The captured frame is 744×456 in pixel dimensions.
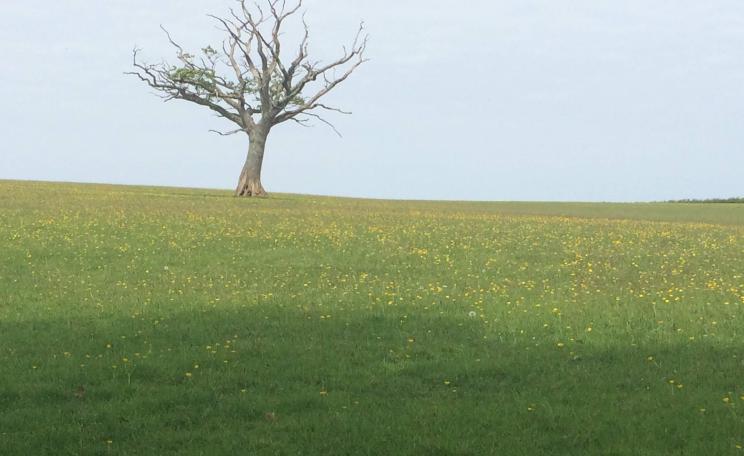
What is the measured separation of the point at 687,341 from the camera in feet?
48.6

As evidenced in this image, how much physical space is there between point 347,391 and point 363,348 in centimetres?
261

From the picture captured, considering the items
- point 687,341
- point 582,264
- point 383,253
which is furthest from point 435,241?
point 687,341

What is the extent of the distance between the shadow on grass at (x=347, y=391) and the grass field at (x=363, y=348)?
0.04 metres

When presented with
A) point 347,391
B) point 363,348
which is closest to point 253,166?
point 363,348

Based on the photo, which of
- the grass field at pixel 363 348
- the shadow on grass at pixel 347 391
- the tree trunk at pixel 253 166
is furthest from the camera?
the tree trunk at pixel 253 166

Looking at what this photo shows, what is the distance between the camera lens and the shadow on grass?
9352 mm

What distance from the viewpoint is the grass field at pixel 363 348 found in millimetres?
9617

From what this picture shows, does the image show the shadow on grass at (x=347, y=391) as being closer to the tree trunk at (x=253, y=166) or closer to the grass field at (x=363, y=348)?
the grass field at (x=363, y=348)

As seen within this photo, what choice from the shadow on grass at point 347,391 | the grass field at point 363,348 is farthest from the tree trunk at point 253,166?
the shadow on grass at point 347,391

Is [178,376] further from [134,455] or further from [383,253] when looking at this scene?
[383,253]

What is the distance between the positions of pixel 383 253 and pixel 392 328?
37.5 feet

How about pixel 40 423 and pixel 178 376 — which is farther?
pixel 178 376

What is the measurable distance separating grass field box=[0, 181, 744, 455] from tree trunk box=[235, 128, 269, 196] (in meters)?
36.5

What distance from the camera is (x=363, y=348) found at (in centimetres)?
1396
